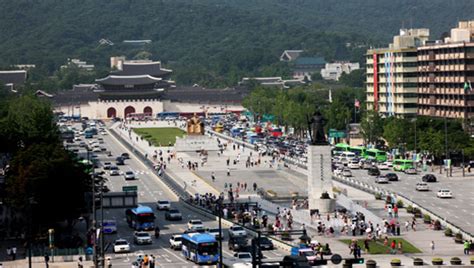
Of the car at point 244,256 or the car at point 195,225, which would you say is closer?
the car at point 244,256

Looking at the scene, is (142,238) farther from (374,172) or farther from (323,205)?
(374,172)

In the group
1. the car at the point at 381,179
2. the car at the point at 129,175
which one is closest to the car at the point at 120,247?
the car at the point at 381,179

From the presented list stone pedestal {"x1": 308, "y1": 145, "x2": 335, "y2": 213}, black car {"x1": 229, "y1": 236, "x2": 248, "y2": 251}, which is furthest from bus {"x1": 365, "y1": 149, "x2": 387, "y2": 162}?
black car {"x1": 229, "y1": 236, "x2": 248, "y2": 251}

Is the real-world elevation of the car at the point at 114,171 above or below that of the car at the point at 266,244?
above

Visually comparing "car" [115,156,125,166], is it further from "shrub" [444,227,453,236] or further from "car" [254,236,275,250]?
"car" [254,236,275,250]

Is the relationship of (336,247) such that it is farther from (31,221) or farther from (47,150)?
(47,150)

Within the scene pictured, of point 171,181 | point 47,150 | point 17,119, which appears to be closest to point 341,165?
point 171,181

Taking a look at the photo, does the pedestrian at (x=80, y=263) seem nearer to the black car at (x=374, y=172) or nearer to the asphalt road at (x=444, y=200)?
the asphalt road at (x=444, y=200)

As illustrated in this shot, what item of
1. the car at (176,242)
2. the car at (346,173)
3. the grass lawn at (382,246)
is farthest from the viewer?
the car at (346,173)
